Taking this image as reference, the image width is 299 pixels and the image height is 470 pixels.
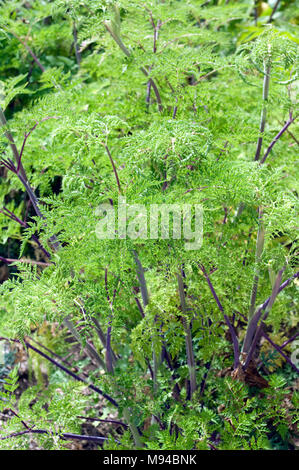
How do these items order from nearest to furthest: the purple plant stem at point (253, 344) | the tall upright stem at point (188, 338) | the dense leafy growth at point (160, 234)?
the dense leafy growth at point (160, 234), the tall upright stem at point (188, 338), the purple plant stem at point (253, 344)

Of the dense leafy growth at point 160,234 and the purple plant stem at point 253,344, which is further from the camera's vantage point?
the purple plant stem at point 253,344

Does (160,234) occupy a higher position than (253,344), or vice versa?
(160,234)

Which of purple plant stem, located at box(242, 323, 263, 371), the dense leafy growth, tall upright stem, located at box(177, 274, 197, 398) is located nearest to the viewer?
the dense leafy growth

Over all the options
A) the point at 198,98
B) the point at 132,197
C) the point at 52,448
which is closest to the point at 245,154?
the point at 198,98

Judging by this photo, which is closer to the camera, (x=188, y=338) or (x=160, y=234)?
(x=160, y=234)

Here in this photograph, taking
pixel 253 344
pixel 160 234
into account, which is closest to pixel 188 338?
pixel 253 344

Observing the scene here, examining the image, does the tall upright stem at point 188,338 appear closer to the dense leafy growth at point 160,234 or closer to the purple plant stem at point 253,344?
the dense leafy growth at point 160,234

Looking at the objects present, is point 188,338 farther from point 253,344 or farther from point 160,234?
point 160,234

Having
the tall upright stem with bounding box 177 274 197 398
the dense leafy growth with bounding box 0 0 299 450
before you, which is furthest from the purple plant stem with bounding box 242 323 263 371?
the tall upright stem with bounding box 177 274 197 398

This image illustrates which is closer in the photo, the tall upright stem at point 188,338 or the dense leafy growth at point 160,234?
the dense leafy growth at point 160,234

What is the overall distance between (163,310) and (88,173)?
42cm

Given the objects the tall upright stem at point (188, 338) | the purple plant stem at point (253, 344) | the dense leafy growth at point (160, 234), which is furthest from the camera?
the purple plant stem at point (253, 344)

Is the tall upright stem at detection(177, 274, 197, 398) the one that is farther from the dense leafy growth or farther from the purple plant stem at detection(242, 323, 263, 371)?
the purple plant stem at detection(242, 323, 263, 371)

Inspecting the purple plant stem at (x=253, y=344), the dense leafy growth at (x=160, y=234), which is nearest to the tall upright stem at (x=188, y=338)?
the dense leafy growth at (x=160, y=234)
